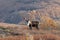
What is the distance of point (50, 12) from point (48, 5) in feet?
30.2

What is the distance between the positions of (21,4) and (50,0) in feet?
35.0

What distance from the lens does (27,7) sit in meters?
89.9

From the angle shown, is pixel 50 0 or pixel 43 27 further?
pixel 50 0

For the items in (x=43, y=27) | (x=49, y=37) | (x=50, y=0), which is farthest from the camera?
(x=50, y=0)

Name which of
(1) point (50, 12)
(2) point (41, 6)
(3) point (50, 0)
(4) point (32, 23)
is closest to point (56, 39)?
(4) point (32, 23)

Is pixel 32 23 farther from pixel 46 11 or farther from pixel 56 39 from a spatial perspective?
pixel 46 11

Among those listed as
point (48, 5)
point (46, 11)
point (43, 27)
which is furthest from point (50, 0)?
point (43, 27)

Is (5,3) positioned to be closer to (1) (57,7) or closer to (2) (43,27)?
(1) (57,7)

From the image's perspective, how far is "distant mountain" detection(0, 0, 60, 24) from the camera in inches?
3317

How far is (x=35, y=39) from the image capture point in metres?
16.6

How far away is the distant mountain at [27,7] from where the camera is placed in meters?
84.2

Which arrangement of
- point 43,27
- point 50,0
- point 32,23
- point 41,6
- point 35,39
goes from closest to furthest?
1. point 35,39
2. point 32,23
3. point 43,27
4. point 41,6
5. point 50,0

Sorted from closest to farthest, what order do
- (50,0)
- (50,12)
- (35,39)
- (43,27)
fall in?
(35,39) < (43,27) < (50,12) < (50,0)

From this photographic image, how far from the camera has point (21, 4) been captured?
9662 centimetres
